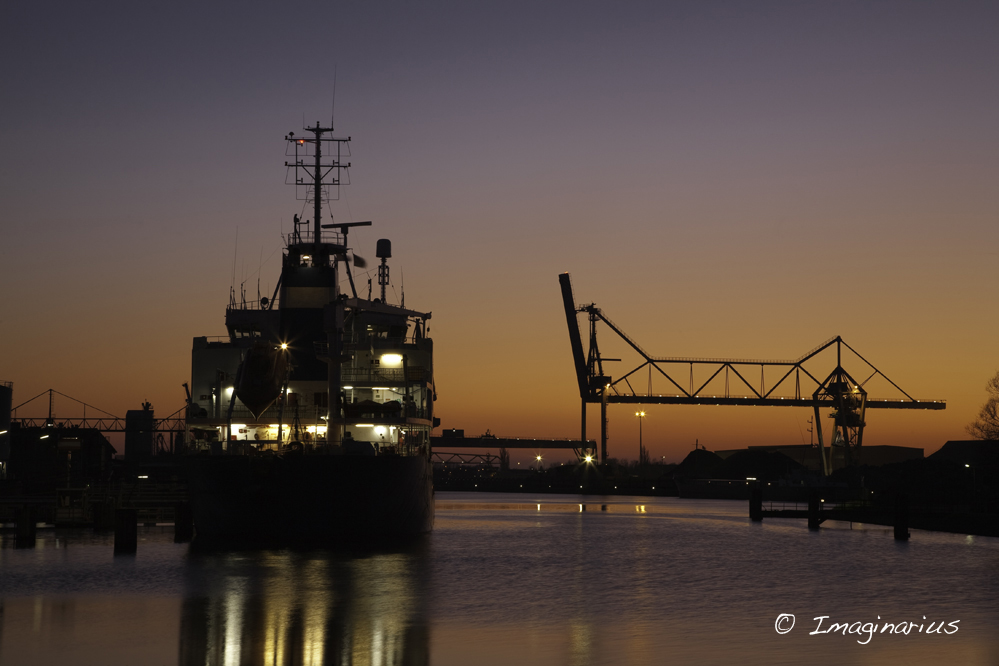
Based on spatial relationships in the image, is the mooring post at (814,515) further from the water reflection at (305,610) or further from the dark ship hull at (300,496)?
the water reflection at (305,610)

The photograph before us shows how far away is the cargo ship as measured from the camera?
4262cm

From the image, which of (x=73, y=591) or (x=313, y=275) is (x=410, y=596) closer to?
(x=73, y=591)

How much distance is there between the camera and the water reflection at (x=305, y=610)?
2112cm

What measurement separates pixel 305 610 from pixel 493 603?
5684mm

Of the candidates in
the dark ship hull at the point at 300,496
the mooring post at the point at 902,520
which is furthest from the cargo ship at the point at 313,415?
the mooring post at the point at 902,520

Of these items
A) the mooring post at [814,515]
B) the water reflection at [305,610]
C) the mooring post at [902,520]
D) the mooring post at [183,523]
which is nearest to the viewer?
the water reflection at [305,610]

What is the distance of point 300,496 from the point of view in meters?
42.3

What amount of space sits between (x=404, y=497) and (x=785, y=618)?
2225 cm

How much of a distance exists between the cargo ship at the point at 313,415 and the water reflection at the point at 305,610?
235cm

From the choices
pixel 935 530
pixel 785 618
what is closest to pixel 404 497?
pixel 785 618

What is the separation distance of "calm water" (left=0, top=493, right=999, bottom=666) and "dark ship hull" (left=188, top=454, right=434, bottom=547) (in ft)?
4.66

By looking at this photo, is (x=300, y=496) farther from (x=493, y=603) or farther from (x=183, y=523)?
(x=493, y=603)

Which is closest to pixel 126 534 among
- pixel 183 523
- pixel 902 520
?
pixel 183 523

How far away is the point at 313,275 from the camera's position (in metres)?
52.8
